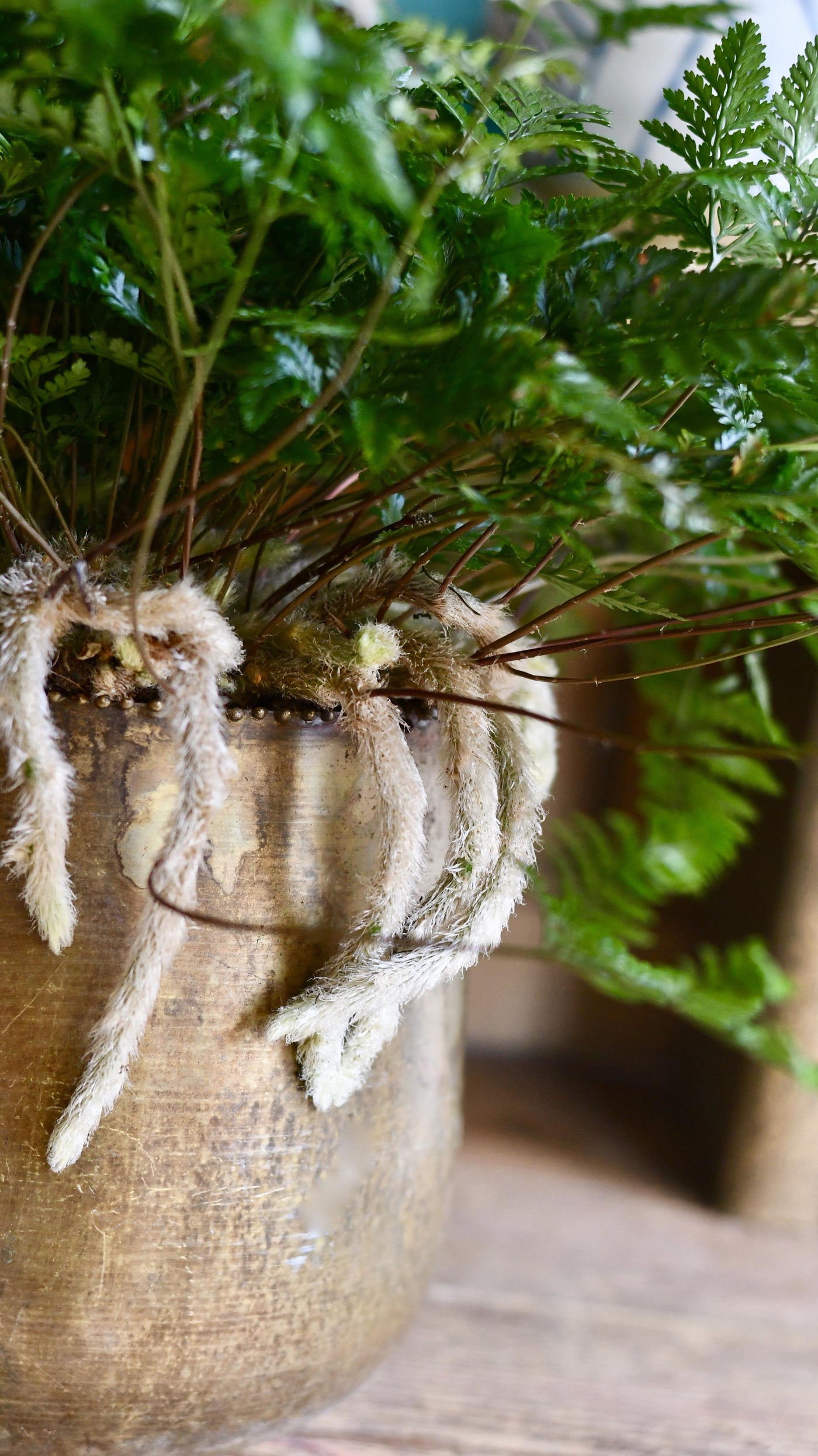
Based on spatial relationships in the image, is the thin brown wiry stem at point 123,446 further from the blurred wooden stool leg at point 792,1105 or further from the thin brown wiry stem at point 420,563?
the blurred wooden stool leg at point 792,1105

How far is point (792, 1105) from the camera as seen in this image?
0.83m

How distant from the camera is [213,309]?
1.12ft

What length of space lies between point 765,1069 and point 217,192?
2.45 feet

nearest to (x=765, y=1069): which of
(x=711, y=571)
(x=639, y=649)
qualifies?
(x=639, y=649)

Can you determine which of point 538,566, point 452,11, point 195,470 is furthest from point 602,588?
point 452,11

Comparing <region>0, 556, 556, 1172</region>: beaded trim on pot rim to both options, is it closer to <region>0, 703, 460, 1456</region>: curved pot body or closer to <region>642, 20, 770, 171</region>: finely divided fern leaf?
<region>0, 703, 460, 1456</region>: curved pot body

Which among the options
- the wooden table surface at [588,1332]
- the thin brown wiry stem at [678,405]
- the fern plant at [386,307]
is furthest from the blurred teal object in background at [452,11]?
the wooden table surface at [588,1332]

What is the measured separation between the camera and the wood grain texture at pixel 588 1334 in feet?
1.88

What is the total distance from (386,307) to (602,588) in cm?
12

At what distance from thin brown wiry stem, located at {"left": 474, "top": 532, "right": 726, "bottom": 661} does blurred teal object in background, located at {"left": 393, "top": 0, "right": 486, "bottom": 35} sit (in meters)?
0.66

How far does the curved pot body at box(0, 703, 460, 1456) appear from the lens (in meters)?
0.37

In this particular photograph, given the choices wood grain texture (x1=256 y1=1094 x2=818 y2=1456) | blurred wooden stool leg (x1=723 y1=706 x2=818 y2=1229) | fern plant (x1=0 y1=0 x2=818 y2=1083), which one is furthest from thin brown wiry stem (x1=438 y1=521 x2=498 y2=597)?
blurred wooden stool leg (x1=723 y1=706 x2=818 y2=1229)

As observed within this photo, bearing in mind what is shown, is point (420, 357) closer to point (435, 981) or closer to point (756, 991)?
point (435, 981)

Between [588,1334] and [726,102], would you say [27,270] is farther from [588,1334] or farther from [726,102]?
[588,1334]
